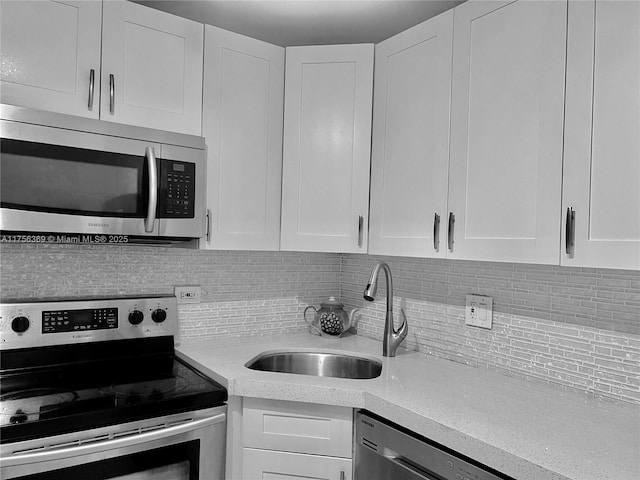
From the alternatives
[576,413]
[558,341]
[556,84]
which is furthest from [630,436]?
[556,84]

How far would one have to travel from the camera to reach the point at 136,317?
187cm

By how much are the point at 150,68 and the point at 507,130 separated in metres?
1.20

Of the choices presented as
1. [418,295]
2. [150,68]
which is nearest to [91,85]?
[150,68]

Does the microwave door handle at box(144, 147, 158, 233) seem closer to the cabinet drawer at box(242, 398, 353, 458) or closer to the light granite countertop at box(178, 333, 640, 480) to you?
the light granite countertop at box(178, 333, 640, 480)

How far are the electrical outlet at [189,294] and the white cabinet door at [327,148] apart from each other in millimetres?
439

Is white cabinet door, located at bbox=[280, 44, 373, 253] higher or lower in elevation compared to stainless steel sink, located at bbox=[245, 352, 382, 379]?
higher

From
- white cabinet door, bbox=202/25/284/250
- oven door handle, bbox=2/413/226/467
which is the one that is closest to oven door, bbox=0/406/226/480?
oven door handle, bbox=2/413/226/467

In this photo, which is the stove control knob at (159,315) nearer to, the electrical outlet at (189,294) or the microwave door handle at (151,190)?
the electrical outlet at (189,294)

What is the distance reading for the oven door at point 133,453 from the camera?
122 cm

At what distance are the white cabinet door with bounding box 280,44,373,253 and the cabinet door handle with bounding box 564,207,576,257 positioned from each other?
31.5 inches

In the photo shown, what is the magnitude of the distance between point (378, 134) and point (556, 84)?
0.71m

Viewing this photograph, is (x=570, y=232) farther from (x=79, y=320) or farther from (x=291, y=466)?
(x=79, y=320)

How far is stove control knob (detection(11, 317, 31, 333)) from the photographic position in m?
1.63

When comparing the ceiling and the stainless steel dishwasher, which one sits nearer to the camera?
the stainless steel dishwasher
